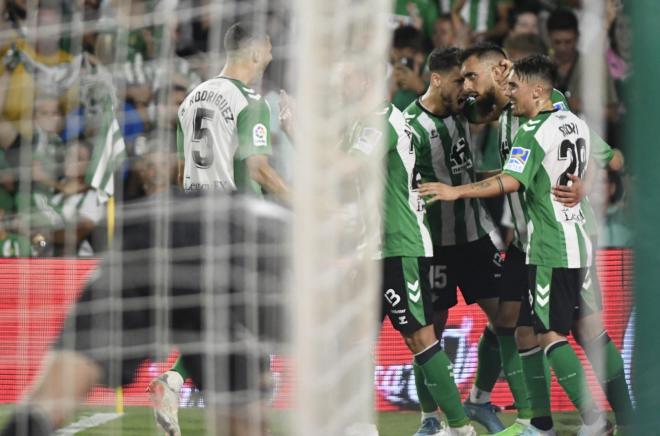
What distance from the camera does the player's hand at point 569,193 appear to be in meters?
6.26

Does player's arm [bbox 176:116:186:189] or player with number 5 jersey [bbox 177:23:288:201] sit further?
player's arm [bbox 176:116:186:189]

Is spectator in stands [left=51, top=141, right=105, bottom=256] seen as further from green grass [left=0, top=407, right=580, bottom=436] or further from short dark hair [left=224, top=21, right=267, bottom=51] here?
green grass [left=0, top=407, right=580, bottom=436]

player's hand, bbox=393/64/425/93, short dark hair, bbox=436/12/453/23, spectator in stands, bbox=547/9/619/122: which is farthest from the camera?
short dark hair, bbox=436/12/453/23

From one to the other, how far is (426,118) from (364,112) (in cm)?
286

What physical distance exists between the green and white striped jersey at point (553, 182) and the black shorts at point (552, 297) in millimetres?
42

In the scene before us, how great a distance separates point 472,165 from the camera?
22.3 feet

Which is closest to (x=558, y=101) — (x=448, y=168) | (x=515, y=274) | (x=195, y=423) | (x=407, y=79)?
(x=448, y=168)

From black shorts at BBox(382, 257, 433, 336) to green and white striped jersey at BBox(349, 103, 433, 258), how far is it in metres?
0.05

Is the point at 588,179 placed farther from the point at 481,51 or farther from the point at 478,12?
the point at 478,12

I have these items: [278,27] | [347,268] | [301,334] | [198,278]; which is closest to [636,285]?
[347,268]

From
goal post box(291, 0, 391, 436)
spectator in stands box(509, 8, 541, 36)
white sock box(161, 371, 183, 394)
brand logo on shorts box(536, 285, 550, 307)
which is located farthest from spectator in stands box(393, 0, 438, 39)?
goal post box(291, 0, 391, 436)

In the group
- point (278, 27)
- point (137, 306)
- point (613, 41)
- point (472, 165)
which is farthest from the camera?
point (613, 41)

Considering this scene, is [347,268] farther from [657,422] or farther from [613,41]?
[613,41]

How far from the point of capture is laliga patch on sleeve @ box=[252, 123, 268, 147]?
5785 mm
